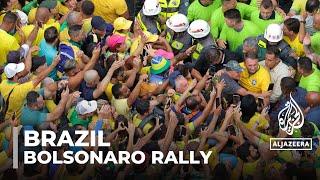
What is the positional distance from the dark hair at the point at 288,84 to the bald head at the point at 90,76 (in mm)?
2256

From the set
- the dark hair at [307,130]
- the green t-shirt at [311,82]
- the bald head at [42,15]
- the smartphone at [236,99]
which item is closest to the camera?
the dark hair at [307,130]

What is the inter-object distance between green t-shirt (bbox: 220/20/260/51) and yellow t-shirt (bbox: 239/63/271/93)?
Answer: 102 cm

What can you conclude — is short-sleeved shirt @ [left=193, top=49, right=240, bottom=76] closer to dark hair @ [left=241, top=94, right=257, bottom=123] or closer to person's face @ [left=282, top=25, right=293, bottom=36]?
person's face @ [left=282, top=25, right=293, bottom=36]

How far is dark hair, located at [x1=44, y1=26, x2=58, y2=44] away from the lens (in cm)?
1045

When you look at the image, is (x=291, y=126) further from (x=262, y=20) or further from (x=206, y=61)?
(x=262, y=20)

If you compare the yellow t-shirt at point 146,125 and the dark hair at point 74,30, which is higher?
the dark hair at point 74,30

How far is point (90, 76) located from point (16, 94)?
92 cm

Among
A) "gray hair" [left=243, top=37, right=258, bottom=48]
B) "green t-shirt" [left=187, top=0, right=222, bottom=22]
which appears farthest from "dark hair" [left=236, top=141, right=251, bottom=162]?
"green t-shirt" [left=187, top=0, right=222, bottom=22]

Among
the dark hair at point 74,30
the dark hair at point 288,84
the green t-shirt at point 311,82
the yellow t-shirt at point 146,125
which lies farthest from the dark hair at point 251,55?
the dark hair at point 74,30

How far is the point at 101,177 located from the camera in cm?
839

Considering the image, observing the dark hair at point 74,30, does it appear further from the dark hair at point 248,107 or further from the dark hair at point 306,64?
the dark hair at point 306,64

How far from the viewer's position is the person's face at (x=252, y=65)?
9.95 metres

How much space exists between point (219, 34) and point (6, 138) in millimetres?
3916

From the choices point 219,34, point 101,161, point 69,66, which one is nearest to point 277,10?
point 219,34
